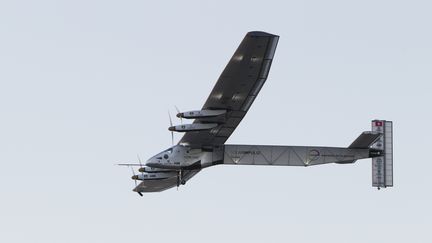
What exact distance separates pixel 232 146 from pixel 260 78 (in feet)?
38.7

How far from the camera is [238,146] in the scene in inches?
3007

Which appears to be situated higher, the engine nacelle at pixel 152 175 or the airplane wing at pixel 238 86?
the airplane wing at pixel 238 86

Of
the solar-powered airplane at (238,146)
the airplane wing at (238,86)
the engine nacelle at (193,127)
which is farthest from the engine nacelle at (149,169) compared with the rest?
the engine nacelle at (193,127)

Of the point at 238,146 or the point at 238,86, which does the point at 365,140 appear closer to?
the point at 238,146

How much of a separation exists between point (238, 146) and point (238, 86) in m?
10.4

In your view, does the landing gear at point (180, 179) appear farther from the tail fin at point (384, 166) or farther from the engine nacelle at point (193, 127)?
the tail fin at point (384, 166)

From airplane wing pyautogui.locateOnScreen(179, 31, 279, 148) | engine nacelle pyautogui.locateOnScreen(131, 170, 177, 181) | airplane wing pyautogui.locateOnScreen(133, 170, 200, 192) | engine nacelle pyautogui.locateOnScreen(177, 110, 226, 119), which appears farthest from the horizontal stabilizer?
engine nacelle pyautogui.locateOnScreen(131, 170, 177, 181)

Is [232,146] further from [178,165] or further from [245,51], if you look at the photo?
[245,51]

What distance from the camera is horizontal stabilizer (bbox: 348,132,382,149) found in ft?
246

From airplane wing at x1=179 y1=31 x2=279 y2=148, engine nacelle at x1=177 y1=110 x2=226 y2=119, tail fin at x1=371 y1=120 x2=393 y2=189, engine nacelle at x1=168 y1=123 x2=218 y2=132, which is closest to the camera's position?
airplane wing at x1=179 y1=31 x2=279 y2=148

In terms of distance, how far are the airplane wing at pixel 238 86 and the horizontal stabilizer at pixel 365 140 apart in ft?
31.3

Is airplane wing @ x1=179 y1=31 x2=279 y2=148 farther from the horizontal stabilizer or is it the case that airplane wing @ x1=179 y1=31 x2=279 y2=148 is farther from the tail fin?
the tail fin

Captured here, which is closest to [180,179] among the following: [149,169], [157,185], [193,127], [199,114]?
[149,169]

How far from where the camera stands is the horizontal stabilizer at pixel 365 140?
7494 centimetres
